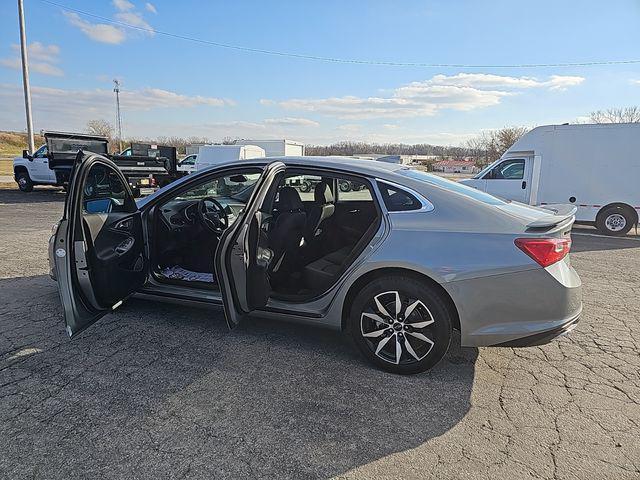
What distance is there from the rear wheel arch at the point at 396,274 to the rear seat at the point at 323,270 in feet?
0.74

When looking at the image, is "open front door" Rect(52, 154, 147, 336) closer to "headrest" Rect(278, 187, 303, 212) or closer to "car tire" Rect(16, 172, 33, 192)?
"headrest" Rect(278, 187, 303, 212)

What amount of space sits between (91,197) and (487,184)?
10671 mm

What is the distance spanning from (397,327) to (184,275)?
7.38ft

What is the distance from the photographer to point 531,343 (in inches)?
114

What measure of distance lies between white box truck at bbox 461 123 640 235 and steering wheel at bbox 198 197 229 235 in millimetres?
8823

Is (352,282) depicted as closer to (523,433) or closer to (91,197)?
(523,433)

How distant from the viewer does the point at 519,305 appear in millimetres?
2855

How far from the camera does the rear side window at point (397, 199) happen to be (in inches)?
126

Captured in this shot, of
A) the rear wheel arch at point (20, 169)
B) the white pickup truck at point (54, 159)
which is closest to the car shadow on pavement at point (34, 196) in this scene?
the white pickup truck at point (54, 159)

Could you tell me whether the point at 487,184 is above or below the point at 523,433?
above

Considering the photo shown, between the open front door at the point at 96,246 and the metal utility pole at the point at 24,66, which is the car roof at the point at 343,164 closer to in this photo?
the open front door at the point at 96,246

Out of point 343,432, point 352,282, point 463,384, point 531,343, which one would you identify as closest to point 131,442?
point 343,432

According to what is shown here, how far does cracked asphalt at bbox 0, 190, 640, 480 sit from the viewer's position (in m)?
2.27

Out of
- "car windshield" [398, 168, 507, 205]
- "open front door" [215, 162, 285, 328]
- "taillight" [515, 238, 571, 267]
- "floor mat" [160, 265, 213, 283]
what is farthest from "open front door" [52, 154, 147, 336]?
"taillight" [515, 238, 571, 267]
